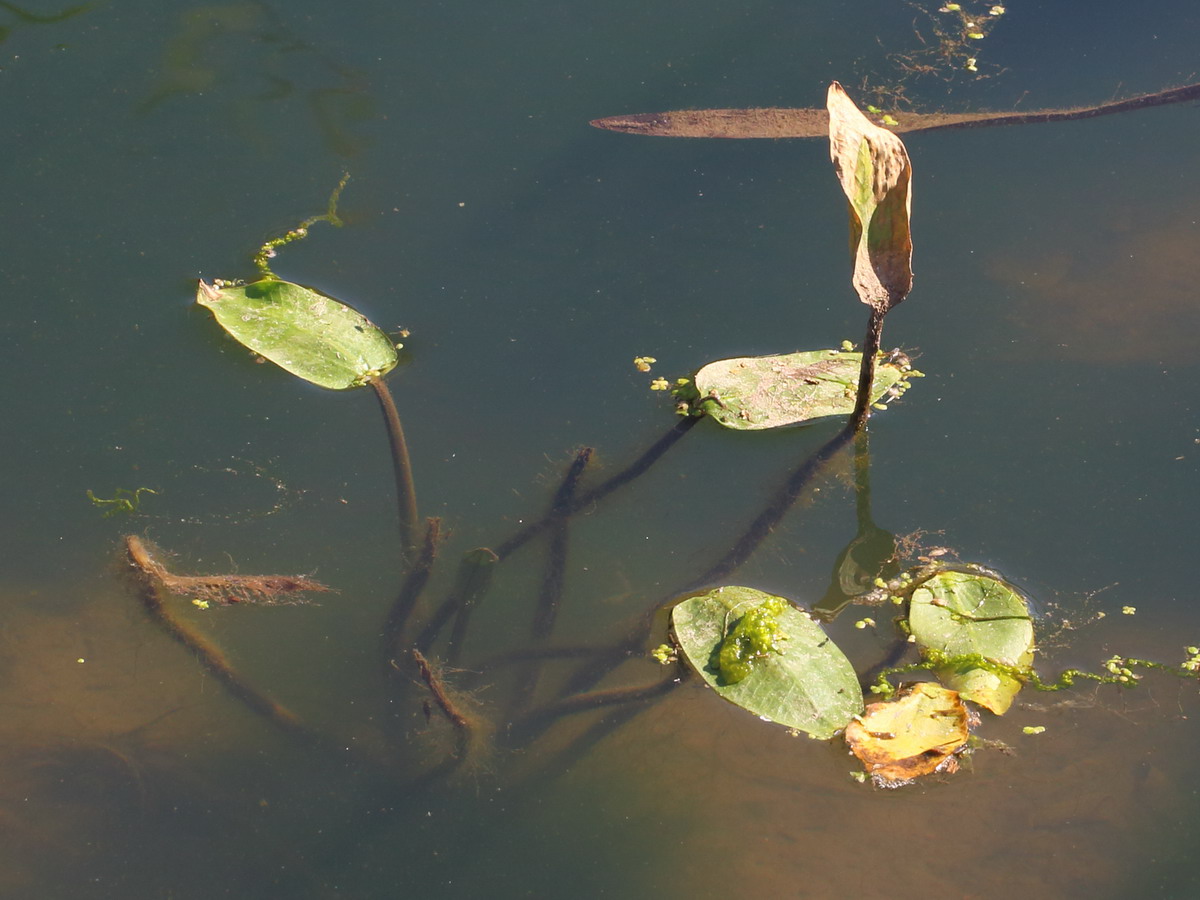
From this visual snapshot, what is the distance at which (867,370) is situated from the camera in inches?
94.1

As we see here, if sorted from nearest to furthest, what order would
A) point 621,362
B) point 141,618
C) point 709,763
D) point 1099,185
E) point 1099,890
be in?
1. point 1099,890
2. point 709,763
3. point 141,618
4. point 621,362
5. point 1099,185

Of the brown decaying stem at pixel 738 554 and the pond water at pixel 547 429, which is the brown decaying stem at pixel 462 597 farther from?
the brown decaying stem at pixel 738 554

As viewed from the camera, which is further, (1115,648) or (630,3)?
(630,3)

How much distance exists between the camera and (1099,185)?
3078mm

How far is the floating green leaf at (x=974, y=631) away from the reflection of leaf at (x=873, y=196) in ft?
2.28

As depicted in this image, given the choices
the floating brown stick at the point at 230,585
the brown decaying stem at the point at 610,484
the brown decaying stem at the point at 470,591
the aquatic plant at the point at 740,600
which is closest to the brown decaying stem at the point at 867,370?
the aquatic plant at the point at 740,600

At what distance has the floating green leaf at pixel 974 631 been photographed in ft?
7.09

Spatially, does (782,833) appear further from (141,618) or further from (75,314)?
(75,314)

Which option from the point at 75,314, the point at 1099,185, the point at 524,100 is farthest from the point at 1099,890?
the point at 75,314

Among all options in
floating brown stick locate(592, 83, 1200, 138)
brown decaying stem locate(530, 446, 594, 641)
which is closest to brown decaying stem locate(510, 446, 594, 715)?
brown decaying stem locate(530, 446, 594, 641)

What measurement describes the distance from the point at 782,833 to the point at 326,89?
265 centimetres

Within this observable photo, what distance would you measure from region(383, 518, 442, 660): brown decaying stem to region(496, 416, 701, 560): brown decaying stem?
→ 6.5 inches

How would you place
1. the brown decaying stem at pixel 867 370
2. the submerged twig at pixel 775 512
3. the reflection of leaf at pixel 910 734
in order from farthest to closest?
the submerged twig at pixel 775 512, the brown decaying stem at pixel 867 370, the reflection of leaf at pixel 910 734

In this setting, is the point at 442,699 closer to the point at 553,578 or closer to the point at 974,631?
the point at 553,578
